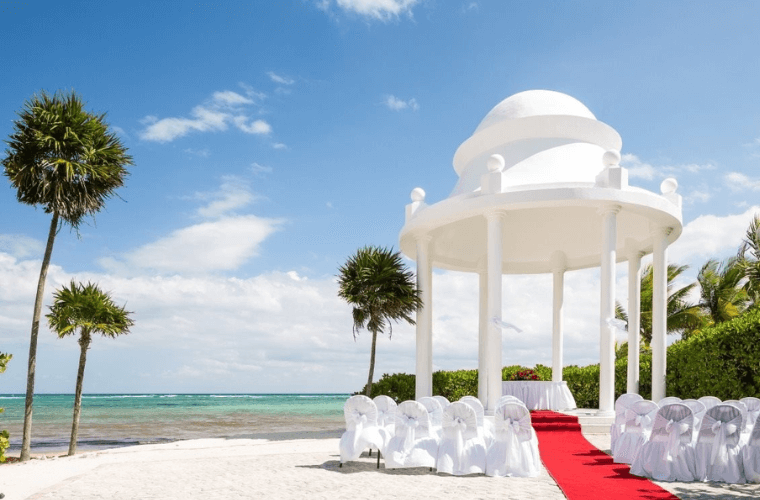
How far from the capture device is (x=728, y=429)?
30.2 feet

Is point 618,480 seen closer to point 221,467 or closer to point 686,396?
point 221,467

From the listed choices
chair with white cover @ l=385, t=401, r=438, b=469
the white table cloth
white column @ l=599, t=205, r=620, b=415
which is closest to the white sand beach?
chair with white cover @ l=385, t=401, r=438, b=469

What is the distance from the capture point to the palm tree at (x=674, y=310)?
2583cm

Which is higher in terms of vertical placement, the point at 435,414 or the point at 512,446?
the point at 435,414

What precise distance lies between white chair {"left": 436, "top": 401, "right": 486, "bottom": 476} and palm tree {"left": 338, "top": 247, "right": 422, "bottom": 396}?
766 centimetres

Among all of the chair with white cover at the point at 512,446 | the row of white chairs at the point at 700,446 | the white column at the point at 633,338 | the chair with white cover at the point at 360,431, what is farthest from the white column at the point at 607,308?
the chair with white cover at the point at 360,431

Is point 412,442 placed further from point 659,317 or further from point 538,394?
point 659,317

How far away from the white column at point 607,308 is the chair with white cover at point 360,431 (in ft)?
19.7

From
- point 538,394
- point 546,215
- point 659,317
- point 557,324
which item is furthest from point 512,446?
point 557,324

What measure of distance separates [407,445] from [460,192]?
29.2ft

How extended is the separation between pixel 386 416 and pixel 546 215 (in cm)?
882

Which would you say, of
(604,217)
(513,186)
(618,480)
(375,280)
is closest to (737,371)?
(604,217)

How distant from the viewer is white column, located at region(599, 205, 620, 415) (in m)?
14.3

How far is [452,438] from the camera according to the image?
32.5ft
